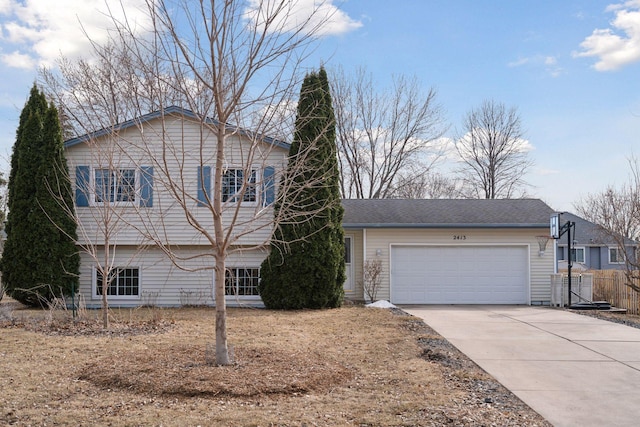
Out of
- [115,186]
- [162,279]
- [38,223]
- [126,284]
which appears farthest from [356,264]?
[115,186]

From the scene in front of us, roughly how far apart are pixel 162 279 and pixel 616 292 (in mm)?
13171

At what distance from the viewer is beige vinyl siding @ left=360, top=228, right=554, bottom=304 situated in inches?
718

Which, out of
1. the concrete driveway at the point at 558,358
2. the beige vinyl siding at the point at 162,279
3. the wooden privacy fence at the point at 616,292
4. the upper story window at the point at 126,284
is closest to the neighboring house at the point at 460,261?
the wooden privacy fence at the point at 616,292

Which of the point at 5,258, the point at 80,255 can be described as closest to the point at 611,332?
the point at 80,255

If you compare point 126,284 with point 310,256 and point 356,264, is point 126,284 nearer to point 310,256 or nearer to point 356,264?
point 310,256

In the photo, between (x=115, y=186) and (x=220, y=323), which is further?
(x=115, y=186)

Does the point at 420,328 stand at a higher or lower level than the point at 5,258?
lower

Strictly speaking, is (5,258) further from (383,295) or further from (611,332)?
(611,332)

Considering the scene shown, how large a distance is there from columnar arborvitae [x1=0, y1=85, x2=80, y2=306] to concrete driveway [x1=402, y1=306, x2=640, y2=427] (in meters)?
9.36

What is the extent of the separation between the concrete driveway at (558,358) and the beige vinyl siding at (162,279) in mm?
5543

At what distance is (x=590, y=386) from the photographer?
7.38 meters

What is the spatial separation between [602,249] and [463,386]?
3433 centimetres

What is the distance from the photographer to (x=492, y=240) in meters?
18.3

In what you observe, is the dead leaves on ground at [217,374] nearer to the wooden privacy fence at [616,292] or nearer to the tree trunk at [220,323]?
the tree trunk at [220,323]
